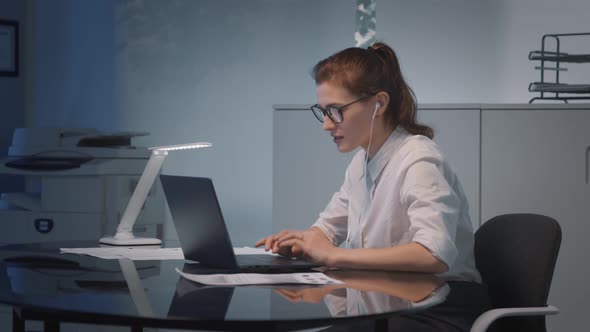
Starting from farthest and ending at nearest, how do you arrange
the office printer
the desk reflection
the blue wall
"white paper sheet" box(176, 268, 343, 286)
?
1. the blue wall
2. the office printer
3. "white paper sheet" box(176, 268, 343, 286)
4. the desk reflection

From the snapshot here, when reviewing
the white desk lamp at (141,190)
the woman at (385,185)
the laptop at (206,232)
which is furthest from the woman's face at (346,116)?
the white desk lamp at (141,190)

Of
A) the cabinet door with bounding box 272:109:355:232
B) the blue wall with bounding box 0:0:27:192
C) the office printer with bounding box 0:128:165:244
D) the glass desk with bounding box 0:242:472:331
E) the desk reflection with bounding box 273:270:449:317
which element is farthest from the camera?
the blue wall with bounding box 0:0:27:192

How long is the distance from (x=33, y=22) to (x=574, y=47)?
2979mm

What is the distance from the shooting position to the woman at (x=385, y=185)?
70.4 inches

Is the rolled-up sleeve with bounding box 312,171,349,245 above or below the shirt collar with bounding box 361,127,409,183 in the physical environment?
below

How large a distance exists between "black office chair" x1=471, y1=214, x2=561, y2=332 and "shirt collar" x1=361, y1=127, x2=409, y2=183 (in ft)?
1.07

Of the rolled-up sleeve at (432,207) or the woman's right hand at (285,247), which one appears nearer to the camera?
the rolled-up sleeve at (432,207)

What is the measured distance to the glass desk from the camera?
1.26 m

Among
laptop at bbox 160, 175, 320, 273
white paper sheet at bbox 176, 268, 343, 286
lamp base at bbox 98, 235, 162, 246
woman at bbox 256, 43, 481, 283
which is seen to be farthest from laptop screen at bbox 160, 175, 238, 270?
lamp base at bbox 98, 235, 162, 246

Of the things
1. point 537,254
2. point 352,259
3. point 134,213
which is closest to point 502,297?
point 537,254

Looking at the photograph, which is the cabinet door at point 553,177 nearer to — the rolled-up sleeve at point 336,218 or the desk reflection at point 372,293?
the rolled-up sleeve at point 336,218

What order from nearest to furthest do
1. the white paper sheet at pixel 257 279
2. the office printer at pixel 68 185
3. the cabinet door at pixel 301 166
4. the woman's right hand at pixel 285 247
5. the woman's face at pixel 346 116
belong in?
1. the white paper sheet at pixel 257 279
2. the woman's right hand at pixel 285 247
3. the woman's face at pixel 346 116
4. the cabinet door at pixel 301 166
5. the office printer at pixel 68 185

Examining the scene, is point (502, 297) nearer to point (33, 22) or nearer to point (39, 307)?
point (39, 307)

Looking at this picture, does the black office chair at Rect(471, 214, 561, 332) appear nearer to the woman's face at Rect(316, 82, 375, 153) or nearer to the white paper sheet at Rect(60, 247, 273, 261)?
the woman's face at Rect(316, 82, 375, 153)
